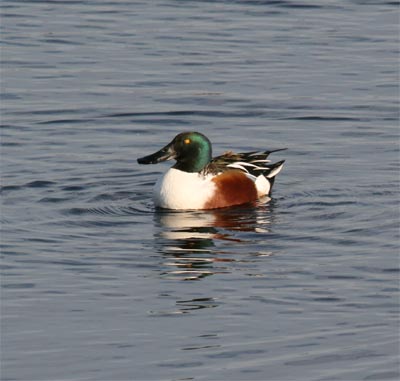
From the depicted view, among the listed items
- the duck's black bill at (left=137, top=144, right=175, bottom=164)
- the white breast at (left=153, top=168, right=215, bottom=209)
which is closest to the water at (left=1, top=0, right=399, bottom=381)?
the white breast at (left=153, top=168, right=215, bottom=209)

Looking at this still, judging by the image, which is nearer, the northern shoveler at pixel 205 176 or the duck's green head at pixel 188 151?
the northern shoveler at pixel 205 176

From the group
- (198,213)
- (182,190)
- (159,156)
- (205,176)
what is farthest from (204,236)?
(159,156)

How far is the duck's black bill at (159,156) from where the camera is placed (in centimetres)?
1408

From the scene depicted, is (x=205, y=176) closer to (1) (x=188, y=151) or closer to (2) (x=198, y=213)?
(1) (x=188, y=151)

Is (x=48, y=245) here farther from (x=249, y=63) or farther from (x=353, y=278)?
(x=249, y=63)

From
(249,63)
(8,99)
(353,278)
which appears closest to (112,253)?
(353,278)

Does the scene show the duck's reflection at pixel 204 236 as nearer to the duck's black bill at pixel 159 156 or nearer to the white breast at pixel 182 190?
the white breast at pixel 182 190

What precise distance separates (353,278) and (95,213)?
11.1 feet

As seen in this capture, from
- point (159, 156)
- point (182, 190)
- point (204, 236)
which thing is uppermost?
point (159, 156)

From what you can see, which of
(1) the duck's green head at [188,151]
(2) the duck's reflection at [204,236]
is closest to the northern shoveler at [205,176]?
(1) the duck's green head at [188,151]

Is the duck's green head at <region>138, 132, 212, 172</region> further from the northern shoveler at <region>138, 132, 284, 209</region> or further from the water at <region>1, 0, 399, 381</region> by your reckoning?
the water at <region>1, 0, 399, 381</region>

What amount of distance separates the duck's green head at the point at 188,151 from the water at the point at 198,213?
19.7 inches

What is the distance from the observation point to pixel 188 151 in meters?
14.2

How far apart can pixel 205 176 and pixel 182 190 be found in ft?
1.37
